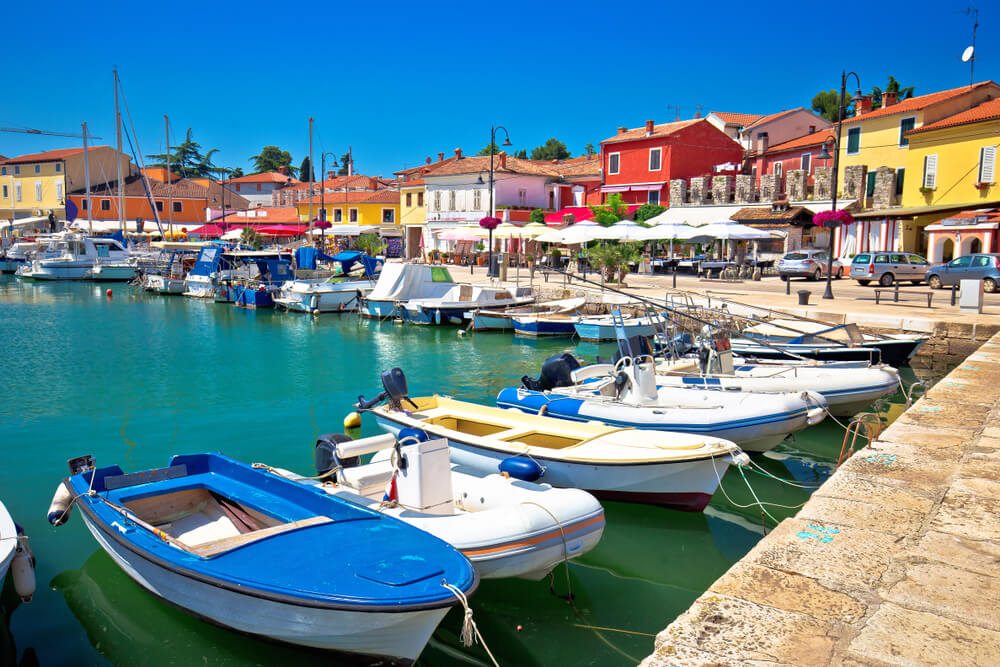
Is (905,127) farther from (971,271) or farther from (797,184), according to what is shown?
(971,271)

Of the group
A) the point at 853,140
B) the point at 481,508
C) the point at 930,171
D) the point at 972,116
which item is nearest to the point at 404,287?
the point at 481,508

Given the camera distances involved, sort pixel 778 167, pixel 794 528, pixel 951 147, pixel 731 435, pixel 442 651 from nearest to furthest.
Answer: pixel 794 528 → pixel 442 651 → pixel 731 435 → pixel 951 147 → pixel 778 167

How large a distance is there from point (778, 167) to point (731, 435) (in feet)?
128

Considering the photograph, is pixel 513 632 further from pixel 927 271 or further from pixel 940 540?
pixel 927 271

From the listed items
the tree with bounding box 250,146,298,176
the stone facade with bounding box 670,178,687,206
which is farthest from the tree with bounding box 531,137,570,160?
the stone facade with bounding box 670,178,687,206

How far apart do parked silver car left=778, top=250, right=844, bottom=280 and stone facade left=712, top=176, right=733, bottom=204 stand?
27.6ft

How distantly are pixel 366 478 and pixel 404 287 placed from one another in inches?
859

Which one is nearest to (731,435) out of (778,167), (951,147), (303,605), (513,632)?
(513,632)

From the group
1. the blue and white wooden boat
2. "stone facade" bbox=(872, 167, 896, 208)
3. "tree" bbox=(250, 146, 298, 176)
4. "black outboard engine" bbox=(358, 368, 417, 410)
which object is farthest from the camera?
"tree" bbox=(250, 146, 298, 176)

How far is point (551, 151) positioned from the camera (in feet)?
348

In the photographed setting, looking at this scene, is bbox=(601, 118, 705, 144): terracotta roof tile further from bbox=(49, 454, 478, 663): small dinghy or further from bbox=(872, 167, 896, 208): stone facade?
bbox=(49, 454, 478, 663): small dinghy

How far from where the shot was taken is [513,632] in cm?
625

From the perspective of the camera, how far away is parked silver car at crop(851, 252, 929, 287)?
1151 inches

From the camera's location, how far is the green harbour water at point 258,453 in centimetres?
616
